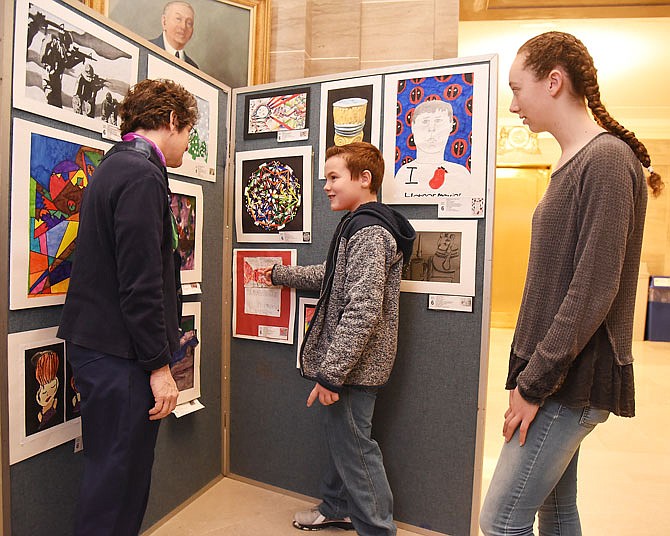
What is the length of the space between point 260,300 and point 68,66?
44.5 inches

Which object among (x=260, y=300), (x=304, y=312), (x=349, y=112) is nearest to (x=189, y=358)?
(x=260, y=300)

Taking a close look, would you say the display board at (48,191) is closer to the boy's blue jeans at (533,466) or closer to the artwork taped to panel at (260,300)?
the artwork taped to panel at (260,300)

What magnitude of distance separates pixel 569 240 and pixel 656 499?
209cm

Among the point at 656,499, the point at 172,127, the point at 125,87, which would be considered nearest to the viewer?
the point at 172,127

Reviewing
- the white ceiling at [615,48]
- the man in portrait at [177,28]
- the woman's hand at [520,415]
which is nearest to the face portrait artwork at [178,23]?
the man in portrait at [177,28]

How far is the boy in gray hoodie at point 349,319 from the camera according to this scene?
1.62m

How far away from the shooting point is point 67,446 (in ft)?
5.15

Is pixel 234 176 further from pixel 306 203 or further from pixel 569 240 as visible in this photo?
pixel 569 240

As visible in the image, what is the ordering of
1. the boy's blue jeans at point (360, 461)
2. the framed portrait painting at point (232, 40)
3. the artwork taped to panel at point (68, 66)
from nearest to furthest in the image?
1. the artwork taped to panel at point (68, 66)
2. the boy's blue jeans at point (360, 461)
3. the framed portrait painting at point (232, 40)

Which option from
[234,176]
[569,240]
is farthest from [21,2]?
[569,240]

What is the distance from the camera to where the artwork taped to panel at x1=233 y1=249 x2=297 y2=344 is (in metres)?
2.16

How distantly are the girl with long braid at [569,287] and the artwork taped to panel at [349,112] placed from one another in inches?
35.1

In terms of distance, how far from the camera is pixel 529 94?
1.11m

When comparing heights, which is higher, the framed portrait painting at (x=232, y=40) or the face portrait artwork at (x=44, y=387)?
the framed portrait painting at (x=232, y=40)
